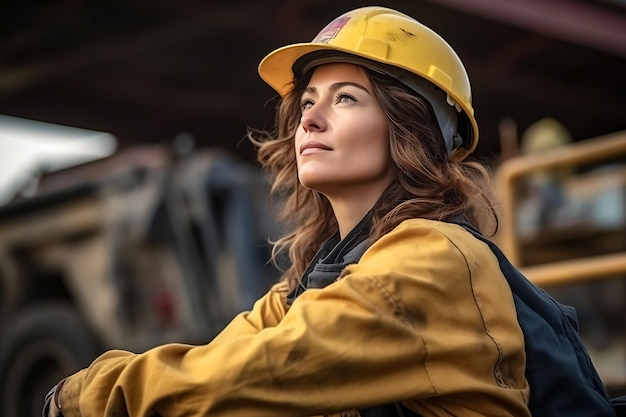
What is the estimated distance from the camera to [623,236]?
28.8 ft

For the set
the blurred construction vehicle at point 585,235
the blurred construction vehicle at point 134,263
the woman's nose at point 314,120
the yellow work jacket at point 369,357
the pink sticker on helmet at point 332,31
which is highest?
the pink sticker on helmet at point 332,31

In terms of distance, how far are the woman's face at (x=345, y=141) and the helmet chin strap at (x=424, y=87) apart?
0.04 meters

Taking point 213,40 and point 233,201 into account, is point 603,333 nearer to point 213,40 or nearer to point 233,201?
point 233,201

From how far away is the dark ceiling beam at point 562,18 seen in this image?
1045 cm

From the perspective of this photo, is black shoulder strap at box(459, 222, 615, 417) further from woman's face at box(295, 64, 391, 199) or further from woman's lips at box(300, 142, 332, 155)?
woman's lips at box(300, 142, 332, 155)

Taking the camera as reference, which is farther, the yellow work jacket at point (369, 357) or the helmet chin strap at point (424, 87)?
the helmet chin strap at point (424, 87)

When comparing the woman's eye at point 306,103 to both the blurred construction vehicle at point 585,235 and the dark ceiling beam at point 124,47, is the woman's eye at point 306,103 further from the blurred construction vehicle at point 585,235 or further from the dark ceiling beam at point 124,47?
the dark ceiling beam at point 124,47

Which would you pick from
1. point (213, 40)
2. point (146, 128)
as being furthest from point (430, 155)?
point (146, 128)

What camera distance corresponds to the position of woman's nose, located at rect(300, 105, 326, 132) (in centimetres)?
281

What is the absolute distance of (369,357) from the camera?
2234 millimetres

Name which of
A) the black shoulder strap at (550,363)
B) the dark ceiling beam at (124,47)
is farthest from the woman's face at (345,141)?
the dark ceiling beam at (124,47)

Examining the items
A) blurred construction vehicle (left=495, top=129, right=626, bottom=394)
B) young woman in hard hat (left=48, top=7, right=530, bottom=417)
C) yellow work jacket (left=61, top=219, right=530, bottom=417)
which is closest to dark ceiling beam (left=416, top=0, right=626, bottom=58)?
blurred construction vehicle (left=495, top=129, right=626, bottom=394)

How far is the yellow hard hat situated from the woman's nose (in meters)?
0.16

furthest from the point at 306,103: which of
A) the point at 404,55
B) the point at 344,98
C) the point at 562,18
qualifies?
the point at 562,18
